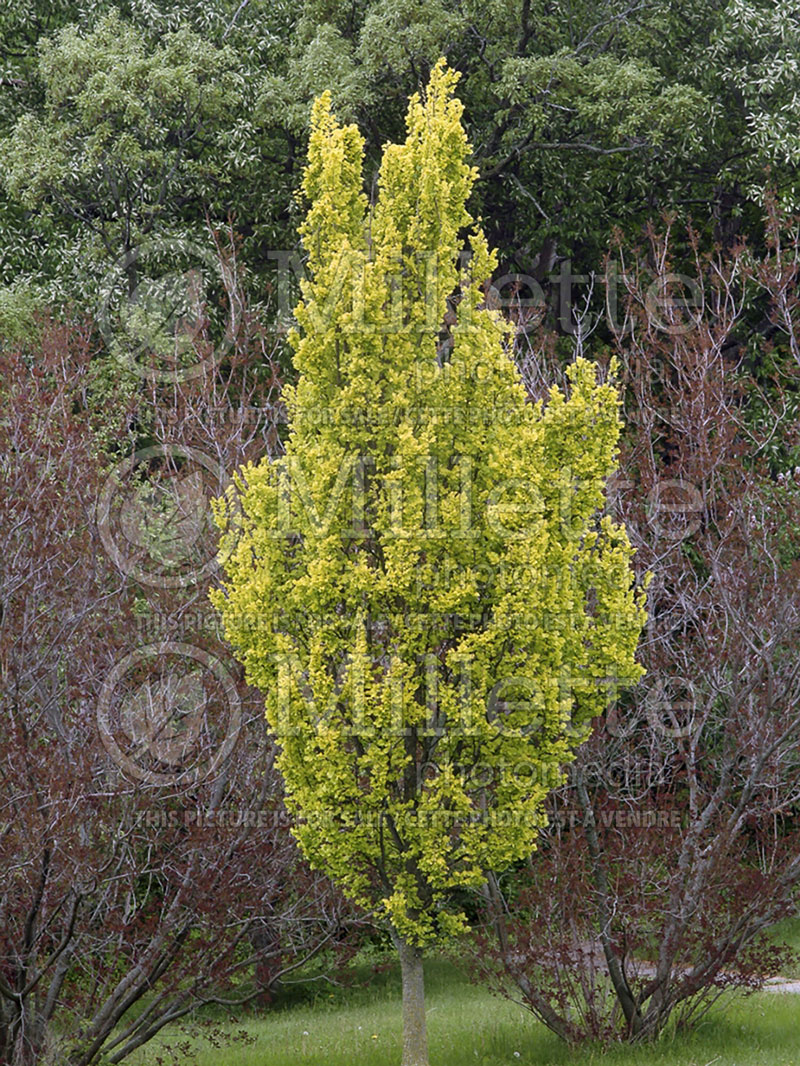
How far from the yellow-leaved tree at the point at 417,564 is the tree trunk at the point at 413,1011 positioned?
19mm

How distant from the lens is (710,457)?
37.7ft

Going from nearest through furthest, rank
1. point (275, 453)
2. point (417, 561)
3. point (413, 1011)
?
point (417, 561), point (413, 1011), point (275, 453)

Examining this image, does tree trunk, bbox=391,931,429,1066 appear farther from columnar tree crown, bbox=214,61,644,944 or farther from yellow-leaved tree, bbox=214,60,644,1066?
columnar tree crown, bbox=214,61,644,944

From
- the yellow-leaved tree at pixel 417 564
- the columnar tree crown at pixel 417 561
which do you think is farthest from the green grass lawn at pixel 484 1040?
the columnar tree crown at pixel 417 561

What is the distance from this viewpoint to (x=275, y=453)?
1468 cm

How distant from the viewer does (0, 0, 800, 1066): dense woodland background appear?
32.1ft

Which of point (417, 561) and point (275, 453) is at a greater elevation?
point (275, 453)

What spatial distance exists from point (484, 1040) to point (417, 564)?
15.6 feet

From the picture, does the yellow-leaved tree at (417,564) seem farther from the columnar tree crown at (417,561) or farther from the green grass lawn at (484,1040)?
the green grass lawn at (484,1040)

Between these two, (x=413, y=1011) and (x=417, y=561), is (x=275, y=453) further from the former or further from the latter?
(x=413, y=1011)

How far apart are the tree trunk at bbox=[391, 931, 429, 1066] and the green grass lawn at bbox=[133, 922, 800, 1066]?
1320 mm

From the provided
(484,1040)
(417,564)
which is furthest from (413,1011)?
(417,564)

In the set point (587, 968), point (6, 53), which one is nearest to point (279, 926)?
point (587, 968)

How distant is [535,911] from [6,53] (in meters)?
17.8
